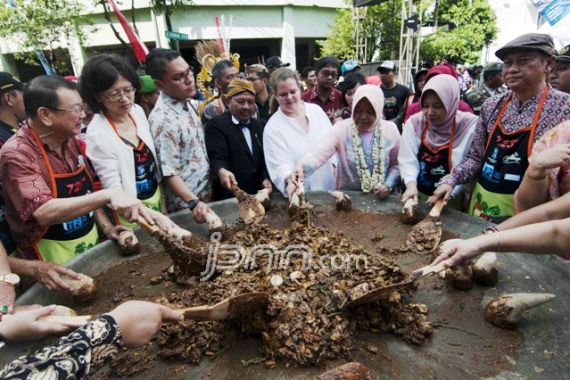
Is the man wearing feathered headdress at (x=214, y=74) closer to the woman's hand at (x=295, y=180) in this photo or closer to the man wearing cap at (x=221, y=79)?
the man wearing cap at (x=221, y=79)

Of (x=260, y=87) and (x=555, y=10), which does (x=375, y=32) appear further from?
(x=260, y=87)

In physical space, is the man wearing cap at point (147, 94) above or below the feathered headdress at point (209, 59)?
below

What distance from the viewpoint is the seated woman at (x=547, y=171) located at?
1.79 meters

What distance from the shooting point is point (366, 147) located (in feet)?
9.66

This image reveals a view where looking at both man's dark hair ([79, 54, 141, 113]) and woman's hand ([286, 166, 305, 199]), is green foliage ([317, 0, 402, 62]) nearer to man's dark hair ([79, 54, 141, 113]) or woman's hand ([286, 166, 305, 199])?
woman's hand ([286, 166, 305, 199])

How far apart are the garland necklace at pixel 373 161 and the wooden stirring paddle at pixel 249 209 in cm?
94

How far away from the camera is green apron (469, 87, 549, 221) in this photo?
7.22 ft

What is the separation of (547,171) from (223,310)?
6.21 feet

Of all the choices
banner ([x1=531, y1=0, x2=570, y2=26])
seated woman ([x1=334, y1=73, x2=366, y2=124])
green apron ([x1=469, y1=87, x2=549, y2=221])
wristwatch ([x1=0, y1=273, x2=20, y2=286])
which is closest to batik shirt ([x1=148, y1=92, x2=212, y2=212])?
wristwatch ([x1=0, y1=273, x2=20, y2=286])

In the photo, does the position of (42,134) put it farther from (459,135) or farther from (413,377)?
(459,135)

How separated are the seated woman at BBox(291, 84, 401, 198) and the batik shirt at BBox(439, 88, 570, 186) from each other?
0.55m

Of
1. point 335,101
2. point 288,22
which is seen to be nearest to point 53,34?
point 288,22

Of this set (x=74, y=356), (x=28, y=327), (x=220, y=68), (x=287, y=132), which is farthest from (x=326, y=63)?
(x=74, y=356)

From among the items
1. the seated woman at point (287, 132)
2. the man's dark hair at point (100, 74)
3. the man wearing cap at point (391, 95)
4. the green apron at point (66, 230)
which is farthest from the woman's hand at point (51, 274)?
the man wearing cap at point (391, 95)
